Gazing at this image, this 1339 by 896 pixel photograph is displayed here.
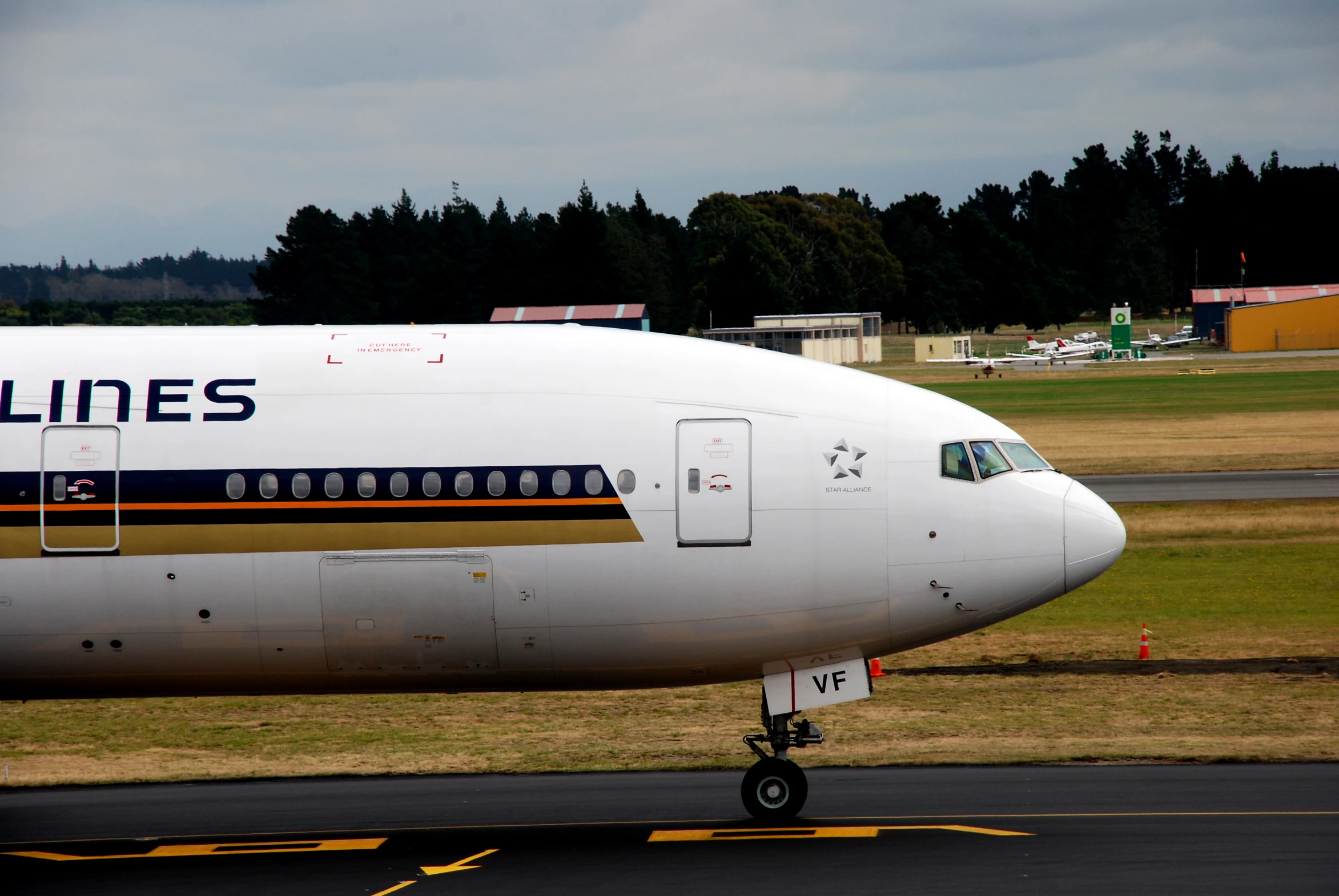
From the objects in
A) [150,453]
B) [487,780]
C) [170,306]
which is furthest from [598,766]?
[170,306]

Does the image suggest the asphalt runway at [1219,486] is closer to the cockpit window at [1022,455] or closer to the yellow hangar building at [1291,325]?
the cockpit window at [1022,455]

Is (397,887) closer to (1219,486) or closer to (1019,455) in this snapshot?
(1019,455)

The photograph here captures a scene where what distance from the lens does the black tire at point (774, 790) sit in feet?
52.5

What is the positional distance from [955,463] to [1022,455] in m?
1.01

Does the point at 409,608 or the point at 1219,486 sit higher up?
the point at 409,608

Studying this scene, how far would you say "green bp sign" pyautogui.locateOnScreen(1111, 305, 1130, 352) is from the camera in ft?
422

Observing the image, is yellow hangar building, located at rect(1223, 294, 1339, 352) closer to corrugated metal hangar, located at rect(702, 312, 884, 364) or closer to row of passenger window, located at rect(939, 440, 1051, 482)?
corrugated metal hangar, located at rect(702, 312, 884, 364)

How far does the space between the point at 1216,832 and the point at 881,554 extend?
549cm

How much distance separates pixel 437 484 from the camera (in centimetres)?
1481

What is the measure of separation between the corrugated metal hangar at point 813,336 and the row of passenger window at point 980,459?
109393 mm

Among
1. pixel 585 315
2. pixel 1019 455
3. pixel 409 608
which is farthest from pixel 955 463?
pixel 585 315

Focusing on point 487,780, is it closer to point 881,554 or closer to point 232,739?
point 232,739

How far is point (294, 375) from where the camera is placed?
50.7 ft

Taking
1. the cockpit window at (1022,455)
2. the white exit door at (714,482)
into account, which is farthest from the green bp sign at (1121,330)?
the white exit door at (714,482)
